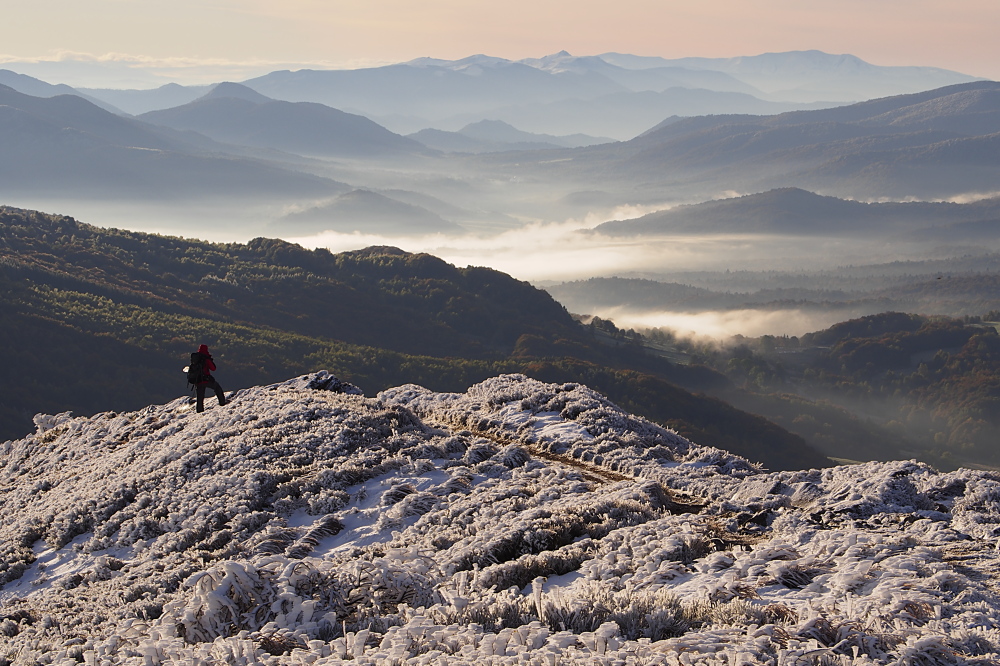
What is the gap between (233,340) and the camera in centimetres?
13225

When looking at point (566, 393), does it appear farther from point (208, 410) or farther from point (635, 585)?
Result: point (635, 585)

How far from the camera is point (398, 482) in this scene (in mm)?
16109

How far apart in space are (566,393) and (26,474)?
17.4 m

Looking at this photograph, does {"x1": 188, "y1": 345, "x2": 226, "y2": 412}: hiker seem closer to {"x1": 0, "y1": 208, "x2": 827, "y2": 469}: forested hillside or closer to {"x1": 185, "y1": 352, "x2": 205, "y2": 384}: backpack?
{"x1": 185, "y1": 352, "x2": 205, "y2": 384}: backpack

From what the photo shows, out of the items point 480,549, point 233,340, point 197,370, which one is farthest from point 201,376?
point 233,340

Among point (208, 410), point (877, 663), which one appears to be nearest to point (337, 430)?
point (208, 410)

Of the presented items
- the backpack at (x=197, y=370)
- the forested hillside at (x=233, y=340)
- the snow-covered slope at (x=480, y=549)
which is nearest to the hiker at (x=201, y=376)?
the backpack at (x=197, y=370)

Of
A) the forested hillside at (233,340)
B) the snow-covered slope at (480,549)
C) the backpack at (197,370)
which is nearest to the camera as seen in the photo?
the snow-covered slope at (480,549)

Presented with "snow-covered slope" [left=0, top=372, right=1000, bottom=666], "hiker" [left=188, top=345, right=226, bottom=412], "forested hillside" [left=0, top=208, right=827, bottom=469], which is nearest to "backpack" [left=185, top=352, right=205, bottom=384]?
"hiker" [left=188, top=345, right=226, bottom=412]

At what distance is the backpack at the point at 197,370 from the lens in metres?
24.2

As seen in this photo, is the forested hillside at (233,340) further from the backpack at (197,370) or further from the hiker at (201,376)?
the backpack at (197,370)

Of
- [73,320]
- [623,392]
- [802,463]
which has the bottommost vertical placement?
[802,463]

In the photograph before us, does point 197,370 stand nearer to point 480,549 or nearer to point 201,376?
point 201,376

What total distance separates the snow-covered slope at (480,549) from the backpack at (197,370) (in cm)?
152
